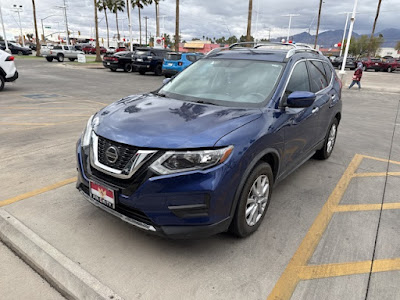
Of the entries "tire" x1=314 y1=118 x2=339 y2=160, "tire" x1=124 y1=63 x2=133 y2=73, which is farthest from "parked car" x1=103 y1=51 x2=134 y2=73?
"tire" x1=314 y1=118 x2=339 y2=160

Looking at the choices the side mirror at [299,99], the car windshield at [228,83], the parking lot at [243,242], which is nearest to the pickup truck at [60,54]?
the parking lot at [243,242]

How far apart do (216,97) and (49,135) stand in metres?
4.02

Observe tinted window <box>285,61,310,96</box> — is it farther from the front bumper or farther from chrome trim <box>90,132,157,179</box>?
chrome trim <box>90,132,157,179</box>

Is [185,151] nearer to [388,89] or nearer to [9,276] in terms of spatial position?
[9,276]

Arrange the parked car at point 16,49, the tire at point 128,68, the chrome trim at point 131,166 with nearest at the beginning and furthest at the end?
the chrome trim at point 131,166 < the tire at point 128,68 < the parked car at point 16,49

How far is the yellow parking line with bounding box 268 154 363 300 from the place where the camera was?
2.39 m

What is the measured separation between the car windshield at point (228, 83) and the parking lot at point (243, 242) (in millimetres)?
1350

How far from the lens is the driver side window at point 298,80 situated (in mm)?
3452

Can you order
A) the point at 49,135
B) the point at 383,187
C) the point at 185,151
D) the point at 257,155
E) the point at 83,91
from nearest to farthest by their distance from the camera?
1. the point at 185,151
2. the point at 257,155
3. the point at 383,187
4. the point at 49,135
5. the point at 83,91

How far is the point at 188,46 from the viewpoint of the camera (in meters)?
79.9

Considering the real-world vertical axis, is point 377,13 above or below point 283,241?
above

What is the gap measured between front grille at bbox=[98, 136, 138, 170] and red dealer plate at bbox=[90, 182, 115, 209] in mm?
215

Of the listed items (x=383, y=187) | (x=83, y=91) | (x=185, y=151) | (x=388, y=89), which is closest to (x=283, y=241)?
(x=185, y=151)

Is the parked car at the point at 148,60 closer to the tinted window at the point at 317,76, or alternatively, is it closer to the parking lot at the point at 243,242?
the parking lot at the point at 243,242
